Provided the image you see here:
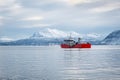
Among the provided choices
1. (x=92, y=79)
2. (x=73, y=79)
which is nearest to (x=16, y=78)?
(x=73, y=79)

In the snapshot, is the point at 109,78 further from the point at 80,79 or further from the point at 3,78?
the point at 3,78

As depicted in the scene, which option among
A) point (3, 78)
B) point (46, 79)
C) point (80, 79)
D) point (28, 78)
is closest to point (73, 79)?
point (80, 79)

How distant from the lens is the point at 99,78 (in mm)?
34531

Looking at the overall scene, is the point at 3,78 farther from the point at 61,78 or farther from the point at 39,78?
the point at 61,78

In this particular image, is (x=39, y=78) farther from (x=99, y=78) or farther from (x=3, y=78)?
(x=99, y=78)

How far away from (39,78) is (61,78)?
2710mm

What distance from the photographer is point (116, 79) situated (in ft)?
109

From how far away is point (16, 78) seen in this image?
34375 millimetres

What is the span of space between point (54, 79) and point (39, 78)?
1879mm

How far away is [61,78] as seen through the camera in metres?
34.9

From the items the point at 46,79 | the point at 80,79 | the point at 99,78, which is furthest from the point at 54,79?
the point at 99,78

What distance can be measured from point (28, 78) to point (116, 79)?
10.5 metres

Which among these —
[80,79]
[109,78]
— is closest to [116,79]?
[109,78]

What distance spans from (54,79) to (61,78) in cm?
130
